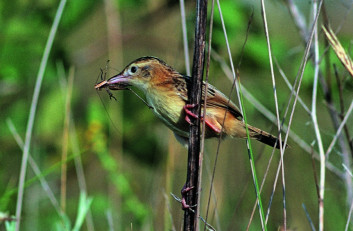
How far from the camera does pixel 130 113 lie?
3.50m

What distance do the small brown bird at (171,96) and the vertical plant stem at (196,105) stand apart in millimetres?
442

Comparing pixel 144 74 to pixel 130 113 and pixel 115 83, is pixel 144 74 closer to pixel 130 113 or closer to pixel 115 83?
pixel 115 83

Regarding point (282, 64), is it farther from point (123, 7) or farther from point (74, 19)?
point (74, 19)

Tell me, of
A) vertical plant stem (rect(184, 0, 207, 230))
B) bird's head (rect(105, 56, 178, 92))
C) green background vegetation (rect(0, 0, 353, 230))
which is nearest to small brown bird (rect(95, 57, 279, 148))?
bird's head (rect(105, 56, 178, 92))

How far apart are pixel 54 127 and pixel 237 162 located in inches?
48.3

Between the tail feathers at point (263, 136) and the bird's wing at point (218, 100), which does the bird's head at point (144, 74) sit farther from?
the tail feathers at point (263, 136)

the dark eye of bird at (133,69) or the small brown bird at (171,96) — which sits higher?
the dark eye of bird at (133,69)

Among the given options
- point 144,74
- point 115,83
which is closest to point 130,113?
point 144,74

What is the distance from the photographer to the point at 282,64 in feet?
10.8

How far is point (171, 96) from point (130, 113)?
1.06m

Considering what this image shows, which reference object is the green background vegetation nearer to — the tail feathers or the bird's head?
the tail feathers

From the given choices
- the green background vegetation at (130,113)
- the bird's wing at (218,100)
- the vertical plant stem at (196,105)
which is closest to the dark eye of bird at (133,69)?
the bird's wing at (218,100)

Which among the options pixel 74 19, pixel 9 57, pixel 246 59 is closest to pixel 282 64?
pixel 246 59

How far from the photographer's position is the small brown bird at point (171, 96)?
2.43 meters
